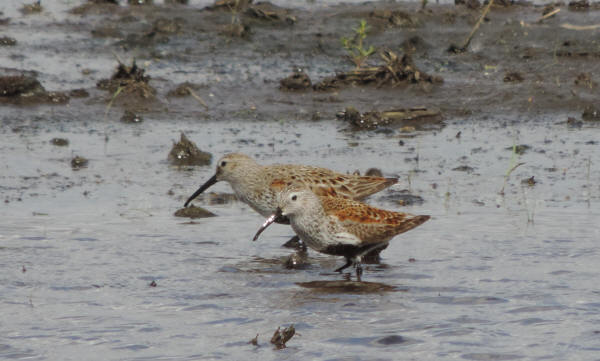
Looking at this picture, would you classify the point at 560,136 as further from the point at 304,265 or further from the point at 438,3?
the point at 438,3

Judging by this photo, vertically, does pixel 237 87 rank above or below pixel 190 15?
below

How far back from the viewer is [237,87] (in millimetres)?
16609

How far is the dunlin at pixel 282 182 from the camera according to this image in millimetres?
10172

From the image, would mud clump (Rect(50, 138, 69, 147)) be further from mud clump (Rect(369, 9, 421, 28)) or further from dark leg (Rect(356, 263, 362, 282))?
mud clump (Rect(369, 9, 421, 28))

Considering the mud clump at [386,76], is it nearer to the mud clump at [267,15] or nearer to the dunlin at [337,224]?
the mud clump at [267,15]

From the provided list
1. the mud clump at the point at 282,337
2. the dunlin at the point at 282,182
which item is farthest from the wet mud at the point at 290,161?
the dunlin at the point at 282,182

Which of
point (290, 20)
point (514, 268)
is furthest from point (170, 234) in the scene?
point (290, 20)

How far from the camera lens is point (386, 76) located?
54.2 feet

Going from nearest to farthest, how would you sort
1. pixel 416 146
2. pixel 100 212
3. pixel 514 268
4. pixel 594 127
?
pixel 514 268 → pixel 100 212 → pixel 416 146 → pixel 594 127

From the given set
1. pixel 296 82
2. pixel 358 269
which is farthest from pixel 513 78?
pixel 358 269

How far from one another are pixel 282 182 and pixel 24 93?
686 centimetres

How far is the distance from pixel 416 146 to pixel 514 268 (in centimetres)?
481

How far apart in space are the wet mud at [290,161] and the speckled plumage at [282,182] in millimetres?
455

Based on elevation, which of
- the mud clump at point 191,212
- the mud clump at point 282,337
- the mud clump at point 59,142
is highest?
the mud clump at point 59,142
